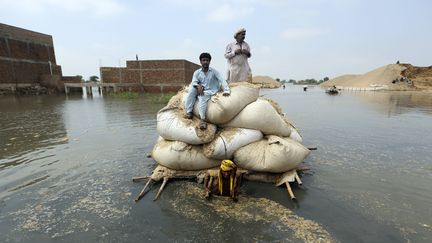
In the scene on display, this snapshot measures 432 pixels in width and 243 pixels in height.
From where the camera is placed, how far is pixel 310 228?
136 inches

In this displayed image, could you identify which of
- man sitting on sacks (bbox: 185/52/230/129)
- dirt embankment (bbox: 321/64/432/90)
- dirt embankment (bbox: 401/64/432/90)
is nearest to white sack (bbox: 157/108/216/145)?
man sitting on sacks (bbox: 185/52/230/129)

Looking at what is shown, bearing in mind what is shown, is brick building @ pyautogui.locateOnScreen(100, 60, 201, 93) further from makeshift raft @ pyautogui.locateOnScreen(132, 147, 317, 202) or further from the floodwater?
makeshift raft @ pyautogui.locateOnScreen(132, 147, 317, 202)

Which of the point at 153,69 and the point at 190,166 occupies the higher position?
the point at 153,69

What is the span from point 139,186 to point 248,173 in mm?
2056

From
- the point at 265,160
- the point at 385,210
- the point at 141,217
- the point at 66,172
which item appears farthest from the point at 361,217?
the point at 66,172

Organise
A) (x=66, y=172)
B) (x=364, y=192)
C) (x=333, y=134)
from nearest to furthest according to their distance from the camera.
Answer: (x=364, y=192) < (x=66, y=172) < (x=333, y=134)

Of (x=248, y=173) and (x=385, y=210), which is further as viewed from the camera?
(x=248, y=173)

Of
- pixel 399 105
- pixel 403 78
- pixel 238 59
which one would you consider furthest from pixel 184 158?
pixel 403 78

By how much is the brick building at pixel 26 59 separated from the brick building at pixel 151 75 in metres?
6.40

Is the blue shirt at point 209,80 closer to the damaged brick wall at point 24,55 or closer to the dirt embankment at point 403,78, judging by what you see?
the damaged brick wall at point 24,55

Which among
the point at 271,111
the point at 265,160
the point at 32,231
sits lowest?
the point at 32,231

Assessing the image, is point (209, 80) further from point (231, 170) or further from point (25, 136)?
point (25, 136)

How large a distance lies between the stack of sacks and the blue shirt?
177 millimetres

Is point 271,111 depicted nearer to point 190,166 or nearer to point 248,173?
point 248,173
